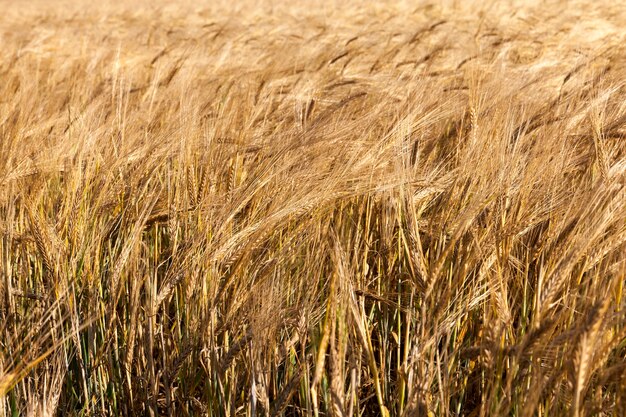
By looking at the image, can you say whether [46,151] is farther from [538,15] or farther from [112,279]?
[538,15]

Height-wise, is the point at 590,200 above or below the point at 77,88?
above

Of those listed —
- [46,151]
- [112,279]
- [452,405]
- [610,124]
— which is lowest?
[452,405]

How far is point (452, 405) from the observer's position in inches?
46.5

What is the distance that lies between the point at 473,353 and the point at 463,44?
264cm

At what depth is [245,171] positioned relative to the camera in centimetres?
150

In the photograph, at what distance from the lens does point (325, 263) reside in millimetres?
1304

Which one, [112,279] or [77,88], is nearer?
[112,279]

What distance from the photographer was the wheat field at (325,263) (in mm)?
987

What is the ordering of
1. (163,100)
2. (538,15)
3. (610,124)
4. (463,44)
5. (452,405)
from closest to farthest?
(452,405), (610,124), (163,100), (463,44), (538,15)

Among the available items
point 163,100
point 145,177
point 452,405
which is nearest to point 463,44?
point 163,100

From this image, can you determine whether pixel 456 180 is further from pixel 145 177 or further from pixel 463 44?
pixel 463 44

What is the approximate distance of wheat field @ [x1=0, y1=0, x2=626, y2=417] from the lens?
987 millimetres

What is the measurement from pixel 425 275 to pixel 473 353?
13 cm

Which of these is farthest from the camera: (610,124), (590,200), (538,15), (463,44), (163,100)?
(538,15)
